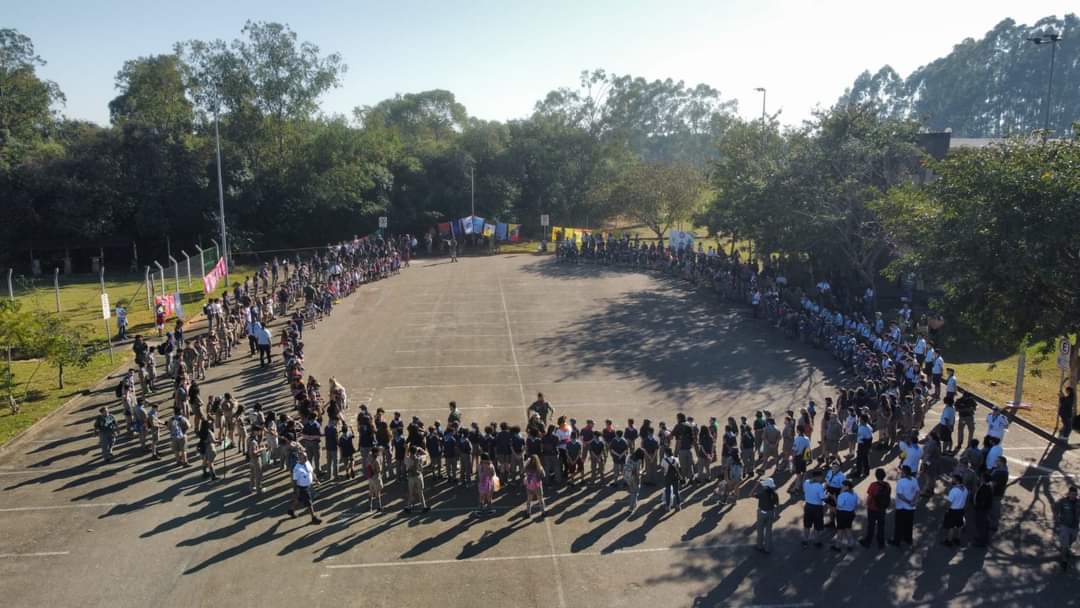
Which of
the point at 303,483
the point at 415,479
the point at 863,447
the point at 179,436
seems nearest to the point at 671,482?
the point at 863,447

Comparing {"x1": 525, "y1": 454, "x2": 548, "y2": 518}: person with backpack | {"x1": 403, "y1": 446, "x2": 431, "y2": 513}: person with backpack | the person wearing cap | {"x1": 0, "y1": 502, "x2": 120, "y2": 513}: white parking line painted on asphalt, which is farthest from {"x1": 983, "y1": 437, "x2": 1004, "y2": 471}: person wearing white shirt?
{"x1": 0, "y1": 502, "x2": 120, "y2": 513}: white parking line painted on asphalt

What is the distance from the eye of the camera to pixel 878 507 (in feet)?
40.5

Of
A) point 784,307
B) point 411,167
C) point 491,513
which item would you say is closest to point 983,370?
point 784,307

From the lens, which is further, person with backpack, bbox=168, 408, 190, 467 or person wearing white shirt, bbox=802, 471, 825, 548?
person with backpack, bbox=168, 408, 190, 467

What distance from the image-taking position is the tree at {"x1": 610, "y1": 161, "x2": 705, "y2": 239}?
5088cm

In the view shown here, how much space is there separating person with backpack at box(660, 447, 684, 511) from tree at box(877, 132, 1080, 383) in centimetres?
849

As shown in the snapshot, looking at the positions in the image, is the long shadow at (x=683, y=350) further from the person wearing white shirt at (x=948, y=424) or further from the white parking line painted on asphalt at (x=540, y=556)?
the white parking line painted on asphalt at (x=540, y=556)

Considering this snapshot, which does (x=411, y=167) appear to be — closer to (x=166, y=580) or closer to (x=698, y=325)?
(x=698, y=325)

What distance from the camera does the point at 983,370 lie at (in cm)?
2508

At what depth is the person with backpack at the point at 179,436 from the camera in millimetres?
15742

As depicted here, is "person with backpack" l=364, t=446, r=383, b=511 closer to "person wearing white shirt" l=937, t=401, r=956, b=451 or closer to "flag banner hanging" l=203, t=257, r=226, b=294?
"person wearing white shirt" l=937, t=401, r=956, b=451

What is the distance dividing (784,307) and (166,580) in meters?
23.2

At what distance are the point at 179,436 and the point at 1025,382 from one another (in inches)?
974

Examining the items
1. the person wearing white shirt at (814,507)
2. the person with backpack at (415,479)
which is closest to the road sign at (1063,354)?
the person wearing white shirt at (814,507)
